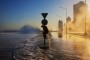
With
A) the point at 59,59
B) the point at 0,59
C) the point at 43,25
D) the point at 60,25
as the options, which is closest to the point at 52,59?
the point at 59,59

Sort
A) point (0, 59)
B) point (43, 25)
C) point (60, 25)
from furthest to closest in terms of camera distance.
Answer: point (60, 25), point (43, 25), point (0, 59)

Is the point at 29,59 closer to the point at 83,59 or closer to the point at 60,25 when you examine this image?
the point at 83,59

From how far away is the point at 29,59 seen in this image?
63.3ft

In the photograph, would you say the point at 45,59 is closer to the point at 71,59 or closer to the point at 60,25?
the point at 71,59

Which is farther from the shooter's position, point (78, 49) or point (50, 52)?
point (78, 49)

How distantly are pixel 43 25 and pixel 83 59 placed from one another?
38.1ft

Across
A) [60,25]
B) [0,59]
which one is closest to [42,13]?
[0,59]

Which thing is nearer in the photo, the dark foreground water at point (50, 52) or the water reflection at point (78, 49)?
the dark foreground water at point (50, 52)

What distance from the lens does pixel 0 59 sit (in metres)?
20.2

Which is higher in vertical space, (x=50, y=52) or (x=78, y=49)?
(x=50, y=52)

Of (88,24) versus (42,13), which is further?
(88,24)

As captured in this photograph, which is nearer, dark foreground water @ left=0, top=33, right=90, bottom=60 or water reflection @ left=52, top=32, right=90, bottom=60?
dark foreground water @ left=0, top=33, right=90, bottom=60

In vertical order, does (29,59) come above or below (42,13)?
below

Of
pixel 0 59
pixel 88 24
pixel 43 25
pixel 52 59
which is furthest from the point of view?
pixel 88 24
